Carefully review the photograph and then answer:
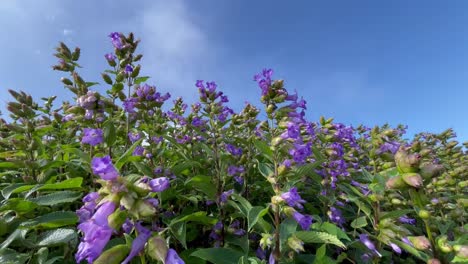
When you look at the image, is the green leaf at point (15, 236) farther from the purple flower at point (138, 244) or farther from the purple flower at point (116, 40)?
the purple flower at point (116, 40)

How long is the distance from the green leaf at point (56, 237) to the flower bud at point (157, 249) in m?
0.67

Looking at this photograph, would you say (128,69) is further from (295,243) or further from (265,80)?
(295,243)

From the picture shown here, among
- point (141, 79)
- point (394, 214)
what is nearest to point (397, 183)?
point (394, 214)

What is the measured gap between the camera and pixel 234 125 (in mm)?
4715

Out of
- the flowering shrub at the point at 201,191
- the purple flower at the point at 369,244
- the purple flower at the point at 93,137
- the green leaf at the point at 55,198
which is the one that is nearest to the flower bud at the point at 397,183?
the flowering shrub at the point at 201,191

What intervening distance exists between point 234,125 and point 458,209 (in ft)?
9.29

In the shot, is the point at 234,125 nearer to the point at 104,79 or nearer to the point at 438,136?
the point at 104,79

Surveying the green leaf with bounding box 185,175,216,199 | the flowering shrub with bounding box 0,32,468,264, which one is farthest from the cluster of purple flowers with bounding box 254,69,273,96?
the green leaf with bounding box 185,175,216,199

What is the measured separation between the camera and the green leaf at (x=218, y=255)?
6.79ft

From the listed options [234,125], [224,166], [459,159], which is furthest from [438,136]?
[224,166]

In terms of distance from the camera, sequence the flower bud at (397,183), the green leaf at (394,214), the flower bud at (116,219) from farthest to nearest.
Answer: the green leaf at (394,214) → the flower bud at (397,183) → the flower bud at (116,219)

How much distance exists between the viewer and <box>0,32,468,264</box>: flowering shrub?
165 centimetres

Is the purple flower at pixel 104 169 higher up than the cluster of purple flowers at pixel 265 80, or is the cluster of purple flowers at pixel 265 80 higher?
the cluster of purple flowers at pixel 265 80

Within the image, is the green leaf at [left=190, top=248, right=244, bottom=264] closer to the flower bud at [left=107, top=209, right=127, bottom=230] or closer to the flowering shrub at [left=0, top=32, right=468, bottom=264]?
the flowering shrub at [left=0, top=32, right=468, bottom=264]
